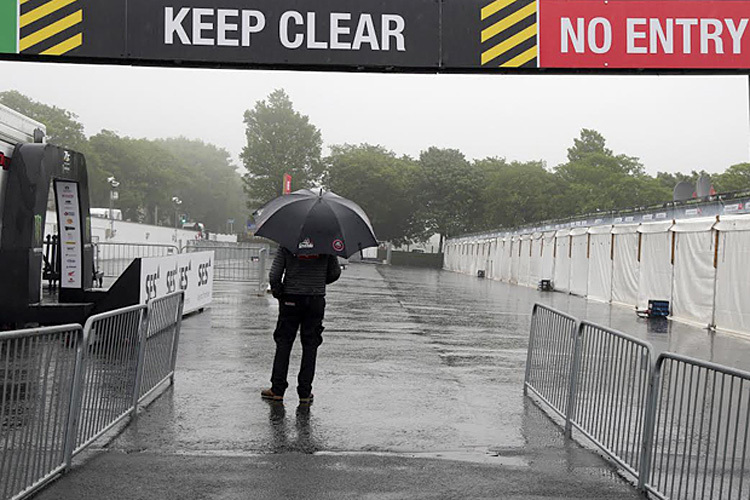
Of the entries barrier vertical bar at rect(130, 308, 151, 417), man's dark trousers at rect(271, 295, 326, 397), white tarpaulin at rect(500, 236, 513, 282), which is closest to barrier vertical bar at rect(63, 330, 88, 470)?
barrier vertical bar at rect(130, 308, 151, 417)

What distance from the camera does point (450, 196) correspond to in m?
86.6

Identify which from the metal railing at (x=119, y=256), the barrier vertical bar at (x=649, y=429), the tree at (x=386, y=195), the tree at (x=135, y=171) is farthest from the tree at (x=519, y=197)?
the barrier vertical bar at (x=649, y=429)

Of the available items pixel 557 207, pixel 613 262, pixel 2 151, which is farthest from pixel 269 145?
pixel 2 151

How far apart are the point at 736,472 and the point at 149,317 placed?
498 centimetres

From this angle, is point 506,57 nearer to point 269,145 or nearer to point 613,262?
point 613,262

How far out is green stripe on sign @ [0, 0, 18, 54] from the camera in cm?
686

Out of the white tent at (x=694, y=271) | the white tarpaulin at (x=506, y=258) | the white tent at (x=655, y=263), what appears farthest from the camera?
the white tarpaulin at (x=506, y=258)

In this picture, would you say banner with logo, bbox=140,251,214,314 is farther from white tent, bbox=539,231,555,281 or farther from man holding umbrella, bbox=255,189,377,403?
white tent, bbox=539,231,555,281

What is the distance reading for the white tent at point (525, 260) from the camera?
39600 mm

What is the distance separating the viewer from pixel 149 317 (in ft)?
23.9

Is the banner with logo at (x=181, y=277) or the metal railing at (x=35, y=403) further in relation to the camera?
the banner with logo at (x=181, y=277)

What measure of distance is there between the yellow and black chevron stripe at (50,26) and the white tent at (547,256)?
97.6 feet

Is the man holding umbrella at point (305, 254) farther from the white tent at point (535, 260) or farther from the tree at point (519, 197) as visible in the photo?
the tree at point (519, 197)

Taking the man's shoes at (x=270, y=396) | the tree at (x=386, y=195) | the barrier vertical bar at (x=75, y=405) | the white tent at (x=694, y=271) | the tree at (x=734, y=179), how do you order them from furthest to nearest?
the tree at (x=734, y=179) < the tree at (x=386, y=195) < the white tent at (x=694, y=271) < the man's shoes at (x=270, y=396) < the barrier vertical bar at (x=75, y=405)
